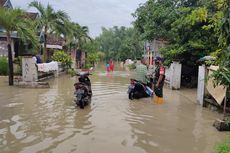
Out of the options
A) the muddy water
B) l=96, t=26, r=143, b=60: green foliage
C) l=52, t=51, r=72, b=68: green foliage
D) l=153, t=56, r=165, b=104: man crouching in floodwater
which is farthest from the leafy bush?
l=96, t=26, r=143, b=60: green foliage

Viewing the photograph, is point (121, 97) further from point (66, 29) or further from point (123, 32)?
point (123, 32)

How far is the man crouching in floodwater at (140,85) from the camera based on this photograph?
498 inches

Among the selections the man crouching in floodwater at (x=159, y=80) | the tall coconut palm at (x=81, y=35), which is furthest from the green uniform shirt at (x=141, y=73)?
the tall coconut palm at (x=81, y=35)

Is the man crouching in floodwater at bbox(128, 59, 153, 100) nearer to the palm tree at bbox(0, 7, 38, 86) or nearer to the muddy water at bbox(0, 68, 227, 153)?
the muddy water at bbox(0, 68, 227, 153)

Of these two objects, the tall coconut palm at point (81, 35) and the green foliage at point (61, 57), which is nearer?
the green foliage at point (61, 57)

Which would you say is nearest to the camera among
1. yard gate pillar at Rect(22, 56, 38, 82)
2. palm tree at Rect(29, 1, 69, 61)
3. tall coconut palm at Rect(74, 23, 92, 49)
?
yard gate pillar at Rect(22, 56, 38, 82)

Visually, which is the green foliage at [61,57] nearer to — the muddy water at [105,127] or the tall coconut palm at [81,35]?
the tall coconut palm at [81,35]

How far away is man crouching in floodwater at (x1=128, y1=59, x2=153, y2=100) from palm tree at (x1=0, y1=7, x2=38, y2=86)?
6446 mm

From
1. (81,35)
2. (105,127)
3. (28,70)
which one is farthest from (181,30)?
(81,35)

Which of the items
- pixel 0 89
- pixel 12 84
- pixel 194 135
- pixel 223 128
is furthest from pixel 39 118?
pixel 12 84

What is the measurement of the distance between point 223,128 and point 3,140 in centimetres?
503

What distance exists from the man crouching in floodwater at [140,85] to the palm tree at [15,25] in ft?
21.1

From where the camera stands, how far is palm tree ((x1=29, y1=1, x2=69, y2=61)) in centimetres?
2556

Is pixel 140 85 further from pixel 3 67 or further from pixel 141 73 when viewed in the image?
pixel 3 67
